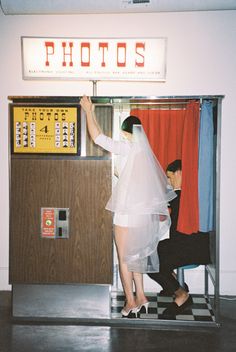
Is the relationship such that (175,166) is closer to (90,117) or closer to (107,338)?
(90,117)

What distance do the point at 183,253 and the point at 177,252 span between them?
0.05 meters

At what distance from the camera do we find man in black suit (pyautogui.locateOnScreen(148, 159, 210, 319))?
11.1ft

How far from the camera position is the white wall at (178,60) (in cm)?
390

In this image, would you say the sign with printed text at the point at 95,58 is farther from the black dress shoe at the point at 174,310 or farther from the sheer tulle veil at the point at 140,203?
the black dress shoe at the point at 174,310

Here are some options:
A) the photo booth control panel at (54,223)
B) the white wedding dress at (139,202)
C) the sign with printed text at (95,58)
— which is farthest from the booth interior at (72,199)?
the sign with printed text at (95,58)

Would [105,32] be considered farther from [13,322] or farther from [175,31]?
[13,322]

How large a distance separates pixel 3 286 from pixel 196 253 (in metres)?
2.07

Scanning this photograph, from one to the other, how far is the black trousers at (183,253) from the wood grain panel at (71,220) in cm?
49

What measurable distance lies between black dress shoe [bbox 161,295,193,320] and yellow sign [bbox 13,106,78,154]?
160 centimetres

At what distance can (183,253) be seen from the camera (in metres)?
3.38

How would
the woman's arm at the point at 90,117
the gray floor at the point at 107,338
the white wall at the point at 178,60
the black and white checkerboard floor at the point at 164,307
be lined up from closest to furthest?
the gray floor at the point at 107,338, the woman's arm at the point at 90,117, the black and white checkerboard floor at the point at 164,307, the white wall at the point at 178,60

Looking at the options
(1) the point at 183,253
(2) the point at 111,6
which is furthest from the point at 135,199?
(2) the point at 111,6

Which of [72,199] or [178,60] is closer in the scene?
[72,199]

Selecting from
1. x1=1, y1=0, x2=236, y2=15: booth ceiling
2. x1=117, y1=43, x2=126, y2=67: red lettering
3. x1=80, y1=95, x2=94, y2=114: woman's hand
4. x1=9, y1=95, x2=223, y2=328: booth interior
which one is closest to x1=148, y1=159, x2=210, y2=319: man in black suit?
x1=9, y1=95, x2=223, y2=328: booth interior
